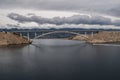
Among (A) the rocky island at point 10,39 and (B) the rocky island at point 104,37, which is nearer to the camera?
(A) the rocky island at point 10,39

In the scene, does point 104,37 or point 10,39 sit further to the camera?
point 104,37

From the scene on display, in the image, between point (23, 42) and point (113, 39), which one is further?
point (113, 39)

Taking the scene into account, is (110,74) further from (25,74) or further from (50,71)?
(25,74)

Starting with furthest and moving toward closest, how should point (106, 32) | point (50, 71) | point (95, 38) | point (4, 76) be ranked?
point (106, 32) → point (95, 38) → point (50, 71) → point (4, 76)

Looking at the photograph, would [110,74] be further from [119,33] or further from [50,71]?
[119,33]

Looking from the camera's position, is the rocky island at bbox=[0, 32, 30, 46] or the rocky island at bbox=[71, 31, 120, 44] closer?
the rocky island at bbox=[0, 32, 30, 46]

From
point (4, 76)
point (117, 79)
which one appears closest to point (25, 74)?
point (4, 76)

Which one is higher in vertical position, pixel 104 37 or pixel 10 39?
pixel 10 39

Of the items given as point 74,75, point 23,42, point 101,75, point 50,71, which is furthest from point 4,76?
point 23,42

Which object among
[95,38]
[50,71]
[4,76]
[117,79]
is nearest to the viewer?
[117,79]
